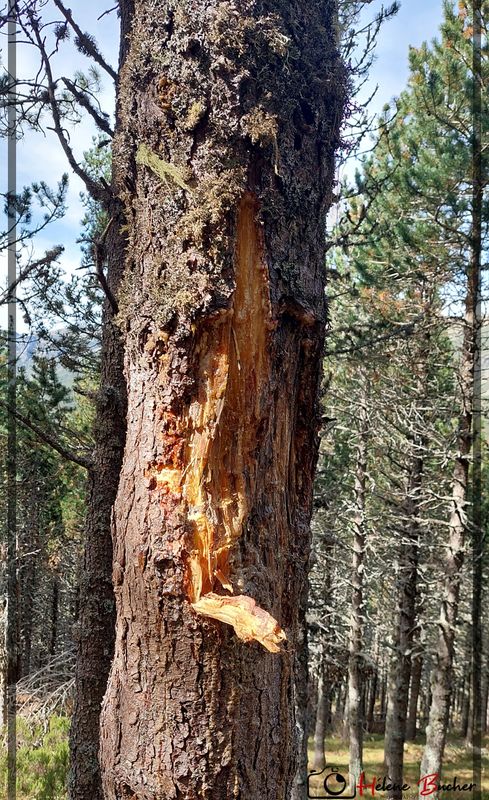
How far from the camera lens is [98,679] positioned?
2.99m

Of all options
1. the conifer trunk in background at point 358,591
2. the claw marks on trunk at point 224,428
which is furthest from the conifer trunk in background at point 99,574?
the conifer trunk in background at point 358,591

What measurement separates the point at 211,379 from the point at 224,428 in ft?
0.53

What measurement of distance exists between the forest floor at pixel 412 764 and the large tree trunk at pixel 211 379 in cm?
1342

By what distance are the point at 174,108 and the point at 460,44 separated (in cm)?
811

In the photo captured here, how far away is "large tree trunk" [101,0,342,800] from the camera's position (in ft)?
5.44

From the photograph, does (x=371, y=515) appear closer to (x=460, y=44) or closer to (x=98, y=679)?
(x=460, y=44)

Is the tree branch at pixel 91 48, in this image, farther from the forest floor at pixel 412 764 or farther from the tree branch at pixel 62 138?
the forest floor at pixel 412 764

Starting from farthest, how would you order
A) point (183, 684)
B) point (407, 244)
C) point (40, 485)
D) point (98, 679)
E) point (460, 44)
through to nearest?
point (40, 485) → point (407, 244) → point (460, 44) → point (98, 679) → point (183, 684)

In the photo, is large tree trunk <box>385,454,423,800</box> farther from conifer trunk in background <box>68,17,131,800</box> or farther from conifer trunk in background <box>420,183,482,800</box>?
conifer trunk in background <box>68,17,131,800</box>

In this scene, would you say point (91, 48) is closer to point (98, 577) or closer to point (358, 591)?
point (98, 577)

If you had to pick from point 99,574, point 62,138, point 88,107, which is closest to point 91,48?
point 88,107

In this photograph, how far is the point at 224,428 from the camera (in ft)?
5.83

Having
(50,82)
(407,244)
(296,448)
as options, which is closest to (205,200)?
(296,448)

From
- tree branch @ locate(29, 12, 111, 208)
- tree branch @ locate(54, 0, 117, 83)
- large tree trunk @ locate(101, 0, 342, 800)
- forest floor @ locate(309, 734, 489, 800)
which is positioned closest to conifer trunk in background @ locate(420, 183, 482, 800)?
forest floor @ locate(309, 734, 489, 800)
